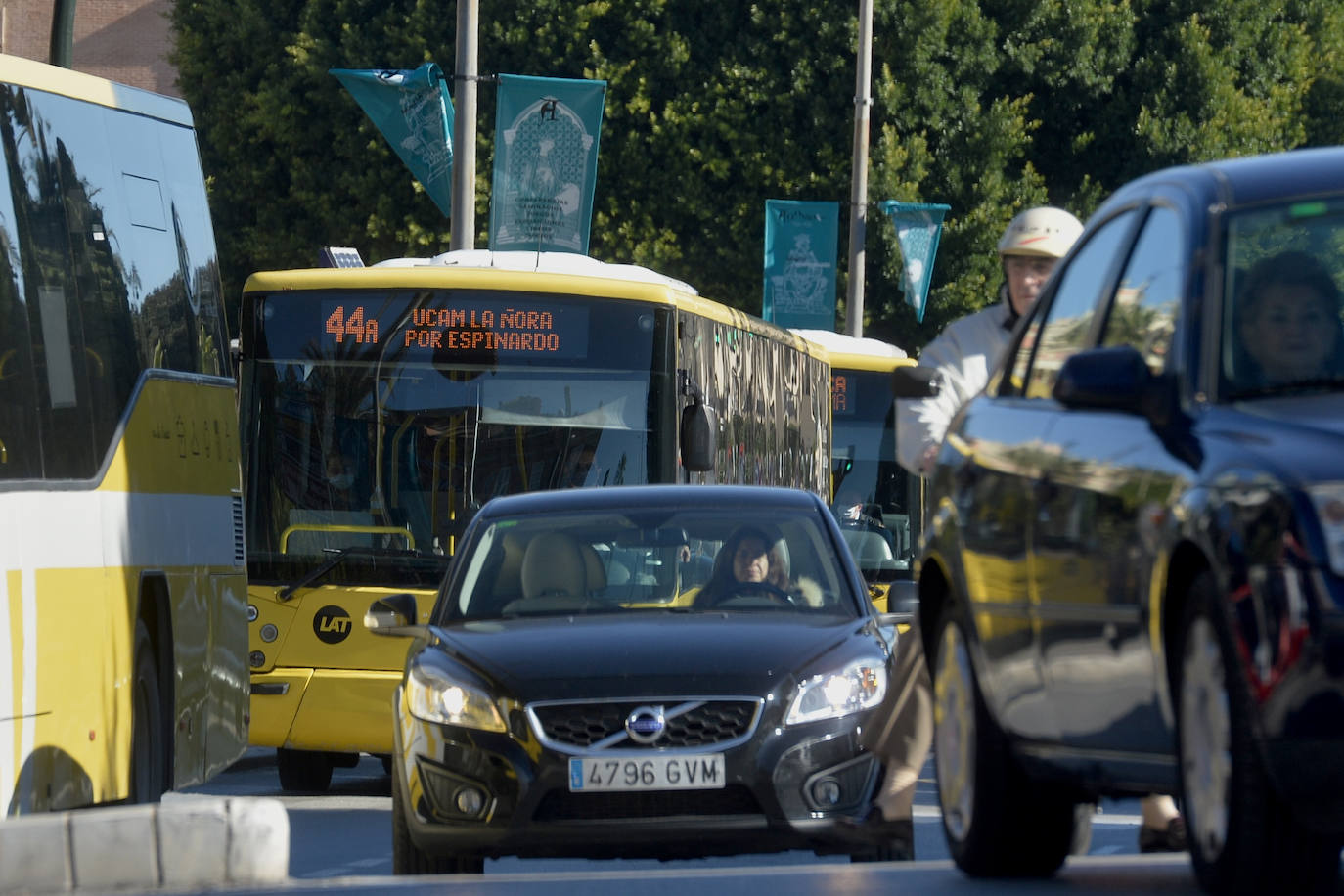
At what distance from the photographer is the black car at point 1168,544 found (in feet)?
14.3

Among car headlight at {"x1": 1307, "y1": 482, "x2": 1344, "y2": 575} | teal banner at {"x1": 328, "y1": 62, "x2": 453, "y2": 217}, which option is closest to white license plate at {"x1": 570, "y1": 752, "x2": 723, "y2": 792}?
car headlight at {"x1": 1307, "y1": 482, "x2": 1344, "y2": 575}

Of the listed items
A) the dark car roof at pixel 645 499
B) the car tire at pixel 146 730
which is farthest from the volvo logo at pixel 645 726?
the car tire at pixel 146 730

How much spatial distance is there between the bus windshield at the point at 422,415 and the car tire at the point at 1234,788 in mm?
9799

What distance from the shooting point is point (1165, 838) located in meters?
8.23

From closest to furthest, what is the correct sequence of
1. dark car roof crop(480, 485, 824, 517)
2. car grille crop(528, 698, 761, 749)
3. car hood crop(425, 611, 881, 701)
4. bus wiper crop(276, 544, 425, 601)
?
1. car grille crop(528, 698, 761, 749)
2. car hood crop(425, 611, 881, 701)
3. dark car roof crop(480, 485, 824, 517)
4. bus wiper crop(276, 544, 425, 601)

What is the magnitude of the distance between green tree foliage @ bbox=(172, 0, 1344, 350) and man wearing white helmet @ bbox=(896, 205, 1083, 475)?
3038 centimetres

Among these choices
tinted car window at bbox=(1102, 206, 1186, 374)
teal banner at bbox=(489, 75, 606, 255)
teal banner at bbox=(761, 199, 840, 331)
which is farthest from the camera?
teal banner at bbox=(761, 199, 840, 331)

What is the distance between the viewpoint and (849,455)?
24250 millimetres

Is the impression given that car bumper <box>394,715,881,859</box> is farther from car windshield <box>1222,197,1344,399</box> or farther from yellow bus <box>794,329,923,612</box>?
yellow bus <box>794,329,923,612</box>

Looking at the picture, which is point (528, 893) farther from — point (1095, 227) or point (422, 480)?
point (422, 480)

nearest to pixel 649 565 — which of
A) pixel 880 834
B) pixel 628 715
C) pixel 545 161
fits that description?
pixel 628 715

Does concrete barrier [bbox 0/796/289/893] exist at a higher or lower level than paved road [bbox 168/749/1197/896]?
higher

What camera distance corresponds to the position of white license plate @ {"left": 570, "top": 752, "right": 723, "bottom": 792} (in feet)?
27.5

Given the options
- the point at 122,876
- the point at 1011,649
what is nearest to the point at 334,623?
the point at 122,876
